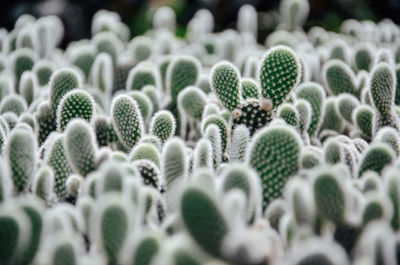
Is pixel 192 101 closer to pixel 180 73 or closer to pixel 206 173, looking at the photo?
pixel 180 73

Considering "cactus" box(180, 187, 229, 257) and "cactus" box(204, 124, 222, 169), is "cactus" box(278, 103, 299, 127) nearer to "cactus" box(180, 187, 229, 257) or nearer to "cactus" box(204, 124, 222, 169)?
"cactus" box(204, 124, 222, 169)

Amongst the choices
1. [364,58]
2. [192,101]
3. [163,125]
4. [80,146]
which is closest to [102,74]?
[192,101]

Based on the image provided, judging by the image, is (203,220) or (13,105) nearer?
(203,220)

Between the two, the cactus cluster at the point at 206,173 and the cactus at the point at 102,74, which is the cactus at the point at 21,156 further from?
the cactus at the point at 102,74

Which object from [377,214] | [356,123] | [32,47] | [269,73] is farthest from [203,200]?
[32,47]

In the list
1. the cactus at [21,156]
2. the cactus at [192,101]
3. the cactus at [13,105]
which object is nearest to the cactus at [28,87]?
the cactus at [13,105]

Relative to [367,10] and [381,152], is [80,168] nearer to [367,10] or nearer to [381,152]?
[381,152]

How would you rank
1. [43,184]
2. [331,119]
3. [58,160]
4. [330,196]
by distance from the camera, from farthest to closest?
[331,119], [58,160], [43,184], [330,196]
